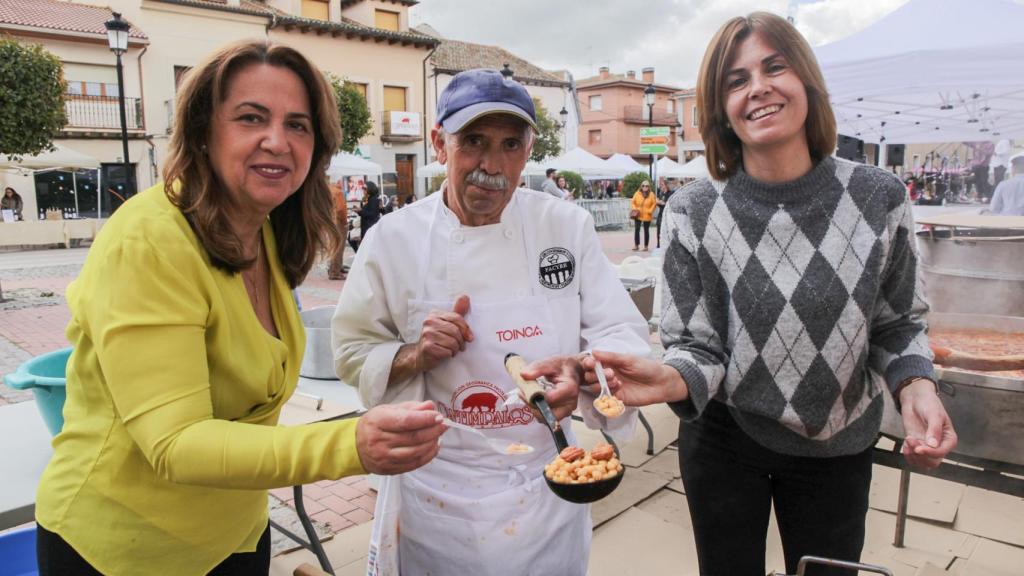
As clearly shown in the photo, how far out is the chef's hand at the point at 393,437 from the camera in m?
0.98

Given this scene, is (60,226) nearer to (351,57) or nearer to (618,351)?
(351,57)

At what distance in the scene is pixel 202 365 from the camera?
1.07 meters

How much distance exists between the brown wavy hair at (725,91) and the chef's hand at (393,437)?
3.54ft

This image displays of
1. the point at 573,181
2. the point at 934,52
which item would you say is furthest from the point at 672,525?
the point at 573,181

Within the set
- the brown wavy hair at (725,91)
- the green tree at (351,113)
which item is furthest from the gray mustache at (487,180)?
the green tree at (351,113)

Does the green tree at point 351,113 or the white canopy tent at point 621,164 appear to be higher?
the green tree at point 351,113

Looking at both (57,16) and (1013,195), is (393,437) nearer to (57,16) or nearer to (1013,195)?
(1013,195)

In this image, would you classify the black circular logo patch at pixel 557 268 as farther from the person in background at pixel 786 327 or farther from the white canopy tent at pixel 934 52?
the white canopy tent at pixel 934 52

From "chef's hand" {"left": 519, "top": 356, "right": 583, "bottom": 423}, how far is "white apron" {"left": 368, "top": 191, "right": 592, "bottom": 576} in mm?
120

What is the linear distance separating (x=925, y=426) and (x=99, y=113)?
24.3m

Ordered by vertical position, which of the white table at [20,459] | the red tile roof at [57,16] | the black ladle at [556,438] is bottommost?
the white table at [20,459]

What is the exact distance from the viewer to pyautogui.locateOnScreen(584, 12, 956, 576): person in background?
57.8 inches

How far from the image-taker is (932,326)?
2672 millimetres

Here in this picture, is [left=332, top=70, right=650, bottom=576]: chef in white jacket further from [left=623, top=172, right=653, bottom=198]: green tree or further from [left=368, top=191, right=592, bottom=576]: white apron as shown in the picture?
[left=623, top=172, right=653, bottom=198]: green tree
